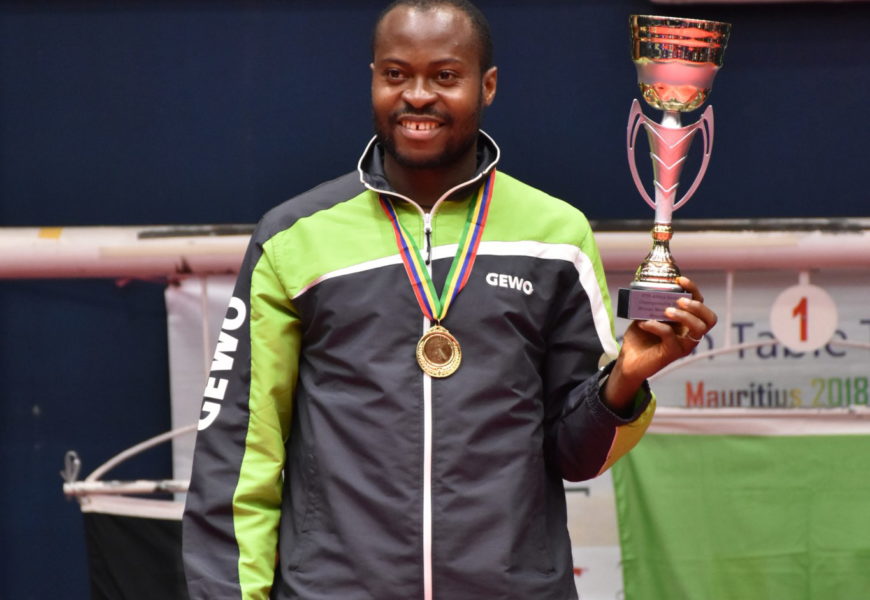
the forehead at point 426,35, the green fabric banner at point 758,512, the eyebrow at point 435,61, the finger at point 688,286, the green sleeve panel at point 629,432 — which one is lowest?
the green fabric banner at point 758,512

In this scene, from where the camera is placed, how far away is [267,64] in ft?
12.4

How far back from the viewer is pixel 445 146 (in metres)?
2.25

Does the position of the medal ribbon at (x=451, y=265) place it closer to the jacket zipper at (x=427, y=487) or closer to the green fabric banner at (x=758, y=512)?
the jacket zipper at (x=427, y=487)

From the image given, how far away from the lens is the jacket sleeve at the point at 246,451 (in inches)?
87.0

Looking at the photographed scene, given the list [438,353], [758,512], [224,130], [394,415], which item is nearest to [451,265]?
[438,353]

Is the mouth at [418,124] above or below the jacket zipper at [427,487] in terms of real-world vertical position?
above

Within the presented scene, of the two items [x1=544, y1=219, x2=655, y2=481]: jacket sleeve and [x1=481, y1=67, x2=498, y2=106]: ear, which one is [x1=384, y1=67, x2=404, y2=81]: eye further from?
[x1=544, y1=219, x2=655, y2=481]: jacket sleeve

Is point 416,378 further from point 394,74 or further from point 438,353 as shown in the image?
point 394,74

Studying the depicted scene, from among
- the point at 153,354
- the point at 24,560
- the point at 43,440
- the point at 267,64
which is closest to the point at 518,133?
the point at 267,64

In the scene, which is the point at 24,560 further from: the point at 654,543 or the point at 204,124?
the point at 654,543

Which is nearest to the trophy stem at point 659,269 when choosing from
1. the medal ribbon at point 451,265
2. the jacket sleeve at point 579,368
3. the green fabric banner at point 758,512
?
the jacket sleeve at point 579,368

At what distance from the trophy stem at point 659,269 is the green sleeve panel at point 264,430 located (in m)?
0.56

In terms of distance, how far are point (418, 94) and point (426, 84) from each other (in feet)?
0.09

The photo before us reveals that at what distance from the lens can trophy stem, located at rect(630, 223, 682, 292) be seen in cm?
213
